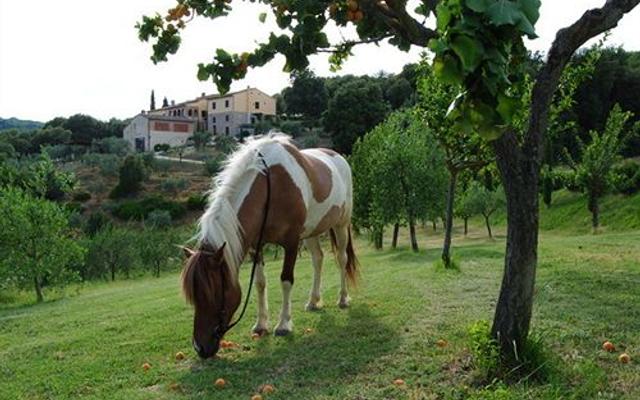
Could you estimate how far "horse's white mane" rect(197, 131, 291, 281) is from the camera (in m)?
6.23

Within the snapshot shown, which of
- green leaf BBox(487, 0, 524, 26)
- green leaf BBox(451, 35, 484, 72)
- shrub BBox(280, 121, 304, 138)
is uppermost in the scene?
shrub BBox(280, 121, 304, 138)

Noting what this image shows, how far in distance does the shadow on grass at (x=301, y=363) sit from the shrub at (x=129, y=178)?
189 ft

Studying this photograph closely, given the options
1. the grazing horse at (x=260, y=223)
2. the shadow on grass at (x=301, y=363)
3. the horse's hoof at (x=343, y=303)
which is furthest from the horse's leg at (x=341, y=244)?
the shadow on grass at (x=301, y=363)

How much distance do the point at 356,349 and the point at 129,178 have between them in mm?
59297

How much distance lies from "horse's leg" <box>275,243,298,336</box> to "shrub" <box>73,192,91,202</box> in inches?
2212

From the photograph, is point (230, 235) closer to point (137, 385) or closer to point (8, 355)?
point (137, 385)

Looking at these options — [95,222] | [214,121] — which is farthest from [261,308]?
[214,121]

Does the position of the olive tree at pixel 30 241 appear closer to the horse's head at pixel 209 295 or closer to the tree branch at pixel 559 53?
the horse's head at pixel 209 295

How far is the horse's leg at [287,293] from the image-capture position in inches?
282

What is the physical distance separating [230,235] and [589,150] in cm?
2713

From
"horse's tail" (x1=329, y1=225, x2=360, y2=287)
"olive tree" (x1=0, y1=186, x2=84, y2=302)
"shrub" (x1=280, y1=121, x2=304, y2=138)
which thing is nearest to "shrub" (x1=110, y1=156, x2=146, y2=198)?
"shrub" (x1=280, y1=121, x2=304, y2=138)

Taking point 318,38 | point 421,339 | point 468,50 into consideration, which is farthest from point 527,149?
point 468,50

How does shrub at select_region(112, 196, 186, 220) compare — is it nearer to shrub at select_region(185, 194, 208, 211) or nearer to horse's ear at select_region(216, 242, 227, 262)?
shrub at select_region(185, 194, 208, 211)

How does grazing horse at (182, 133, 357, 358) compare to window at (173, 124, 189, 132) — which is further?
window at (173, 124, 189, 132)
